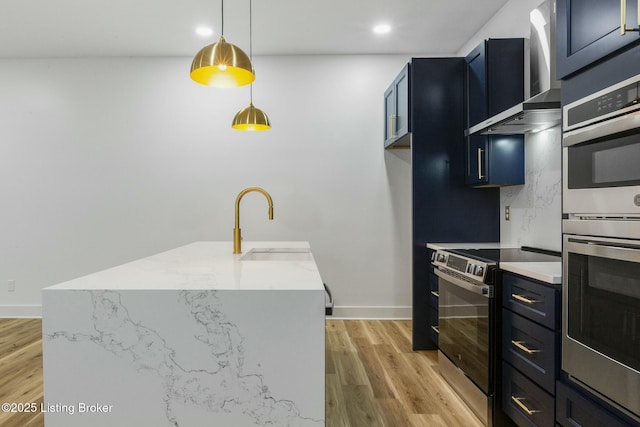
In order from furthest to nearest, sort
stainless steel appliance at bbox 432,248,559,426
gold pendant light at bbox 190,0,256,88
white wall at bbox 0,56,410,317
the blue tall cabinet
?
white wall at bbox 0,56,410,317 → the blue tall cabinet → stainless steel appliance at bbox 432,248,559,426 → gold pendant light at bbox 190,0,256,88

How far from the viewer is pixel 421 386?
8.31 feet

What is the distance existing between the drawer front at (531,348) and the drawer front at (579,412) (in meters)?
0.06

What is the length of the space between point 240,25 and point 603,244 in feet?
10.5

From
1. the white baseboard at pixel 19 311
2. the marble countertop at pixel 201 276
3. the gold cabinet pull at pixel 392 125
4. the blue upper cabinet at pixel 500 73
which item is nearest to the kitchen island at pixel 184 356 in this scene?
the marble countertop at pixel 201 276

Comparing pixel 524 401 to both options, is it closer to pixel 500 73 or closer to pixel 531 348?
pixel 531 348

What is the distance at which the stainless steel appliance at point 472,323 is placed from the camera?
2.07 metres

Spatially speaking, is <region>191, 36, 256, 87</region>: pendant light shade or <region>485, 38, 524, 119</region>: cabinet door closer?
<region>191, 36, 256, 87</region>: pendant light shade

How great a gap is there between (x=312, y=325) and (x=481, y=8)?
3115 mm

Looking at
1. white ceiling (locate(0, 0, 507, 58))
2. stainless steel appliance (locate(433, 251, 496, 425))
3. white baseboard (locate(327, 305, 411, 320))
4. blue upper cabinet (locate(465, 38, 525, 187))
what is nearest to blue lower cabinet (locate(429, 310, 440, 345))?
stainless steel appliance (locate(433, 251, 496, 425))

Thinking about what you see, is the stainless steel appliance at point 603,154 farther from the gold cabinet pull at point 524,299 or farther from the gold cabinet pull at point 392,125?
the gold cabinet pull at point 392,125

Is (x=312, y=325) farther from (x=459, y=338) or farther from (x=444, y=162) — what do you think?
(x=444, y=162)

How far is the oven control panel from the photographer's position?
2.14m

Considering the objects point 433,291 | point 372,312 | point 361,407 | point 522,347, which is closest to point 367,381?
point 361,407

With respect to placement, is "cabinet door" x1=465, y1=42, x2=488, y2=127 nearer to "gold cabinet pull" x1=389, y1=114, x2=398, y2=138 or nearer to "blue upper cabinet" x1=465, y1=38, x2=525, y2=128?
"blue upper cabinet" x1=465, y1=38, x2=525, y2=128
